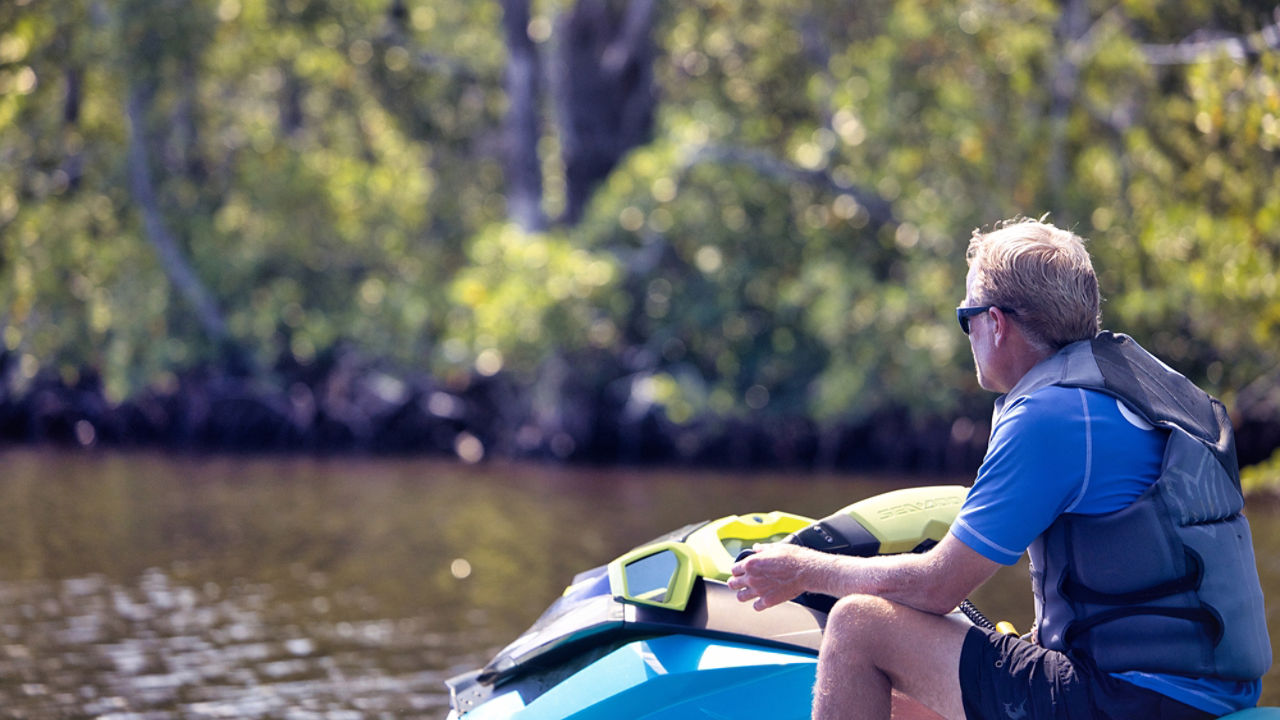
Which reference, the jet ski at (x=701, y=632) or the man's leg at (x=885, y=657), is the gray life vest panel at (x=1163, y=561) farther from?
the jet ski at (x=701, y=632)

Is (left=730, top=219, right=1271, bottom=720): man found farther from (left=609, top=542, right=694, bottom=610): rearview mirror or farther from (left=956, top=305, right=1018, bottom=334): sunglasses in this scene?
(left=609, top=542, right=694, bottom=610): rearview mirror

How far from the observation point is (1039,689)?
3.09m

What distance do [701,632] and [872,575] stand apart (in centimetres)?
63

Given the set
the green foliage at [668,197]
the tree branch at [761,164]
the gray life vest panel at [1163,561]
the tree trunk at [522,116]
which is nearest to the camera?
the gray life vest panel at [1163,561]

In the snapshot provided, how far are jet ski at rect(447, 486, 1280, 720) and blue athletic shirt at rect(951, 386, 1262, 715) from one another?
1.75 ft

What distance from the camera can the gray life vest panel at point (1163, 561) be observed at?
2945 millimetres

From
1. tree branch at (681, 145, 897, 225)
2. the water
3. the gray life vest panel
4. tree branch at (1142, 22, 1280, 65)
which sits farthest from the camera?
tree branch at (681, 145, 897, 225)

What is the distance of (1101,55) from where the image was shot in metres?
16.5

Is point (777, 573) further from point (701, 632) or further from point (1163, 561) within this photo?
point (1163, 561)

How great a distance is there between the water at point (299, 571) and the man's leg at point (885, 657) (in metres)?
3.51

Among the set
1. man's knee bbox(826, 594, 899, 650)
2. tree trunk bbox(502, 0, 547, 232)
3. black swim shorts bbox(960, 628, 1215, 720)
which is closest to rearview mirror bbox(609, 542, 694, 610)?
man's knee bbox(826, 594, 899, 650)

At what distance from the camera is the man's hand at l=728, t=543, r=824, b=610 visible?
3.29 meters

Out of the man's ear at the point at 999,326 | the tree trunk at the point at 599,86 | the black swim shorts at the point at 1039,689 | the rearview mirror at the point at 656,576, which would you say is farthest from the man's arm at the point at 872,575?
the tree trunk at the point at 599,86

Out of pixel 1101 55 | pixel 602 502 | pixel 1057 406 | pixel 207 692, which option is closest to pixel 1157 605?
pixel 1057 406
